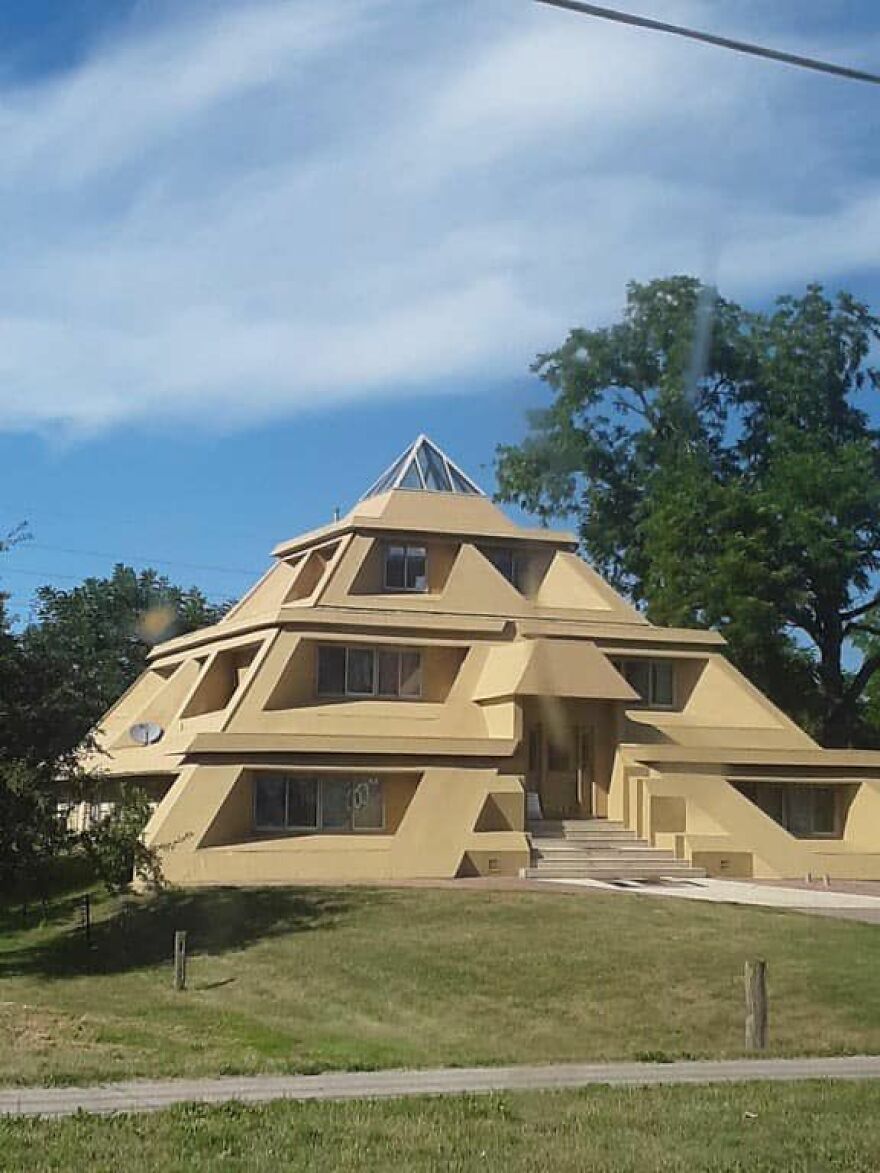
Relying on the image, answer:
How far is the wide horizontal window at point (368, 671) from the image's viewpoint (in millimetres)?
35812

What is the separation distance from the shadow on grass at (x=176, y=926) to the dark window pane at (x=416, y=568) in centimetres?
1168

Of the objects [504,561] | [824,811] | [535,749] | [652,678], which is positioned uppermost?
[504,561]

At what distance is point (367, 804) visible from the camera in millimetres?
33688

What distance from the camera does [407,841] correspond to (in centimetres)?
3234

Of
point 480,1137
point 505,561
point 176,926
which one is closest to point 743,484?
point 505,561

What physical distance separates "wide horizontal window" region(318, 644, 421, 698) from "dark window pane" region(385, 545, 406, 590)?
9.48 ft

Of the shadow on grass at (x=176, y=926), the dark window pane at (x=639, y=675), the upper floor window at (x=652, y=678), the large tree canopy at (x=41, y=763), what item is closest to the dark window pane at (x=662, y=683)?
the upper floor window at (x=652, y=678)

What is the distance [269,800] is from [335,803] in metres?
1.46

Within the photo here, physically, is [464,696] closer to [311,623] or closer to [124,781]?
[311,623]

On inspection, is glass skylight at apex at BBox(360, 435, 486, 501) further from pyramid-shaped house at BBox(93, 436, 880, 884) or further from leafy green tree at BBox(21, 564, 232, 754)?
leafy green tree at BBox(21, 564, 232, 754)

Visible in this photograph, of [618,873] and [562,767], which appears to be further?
[562,767]

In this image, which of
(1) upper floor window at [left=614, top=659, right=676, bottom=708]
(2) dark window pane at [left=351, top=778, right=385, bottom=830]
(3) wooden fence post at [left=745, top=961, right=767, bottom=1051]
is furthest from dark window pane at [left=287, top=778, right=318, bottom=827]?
(3) wooden fence post at [left=745, top=961, right=767, bottom=1051]

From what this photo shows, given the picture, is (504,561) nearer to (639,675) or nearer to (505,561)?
(505,561)

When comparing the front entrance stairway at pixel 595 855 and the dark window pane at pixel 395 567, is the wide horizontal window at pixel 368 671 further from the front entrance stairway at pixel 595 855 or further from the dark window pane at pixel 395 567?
the front entrance stairway at pixel 595 855
